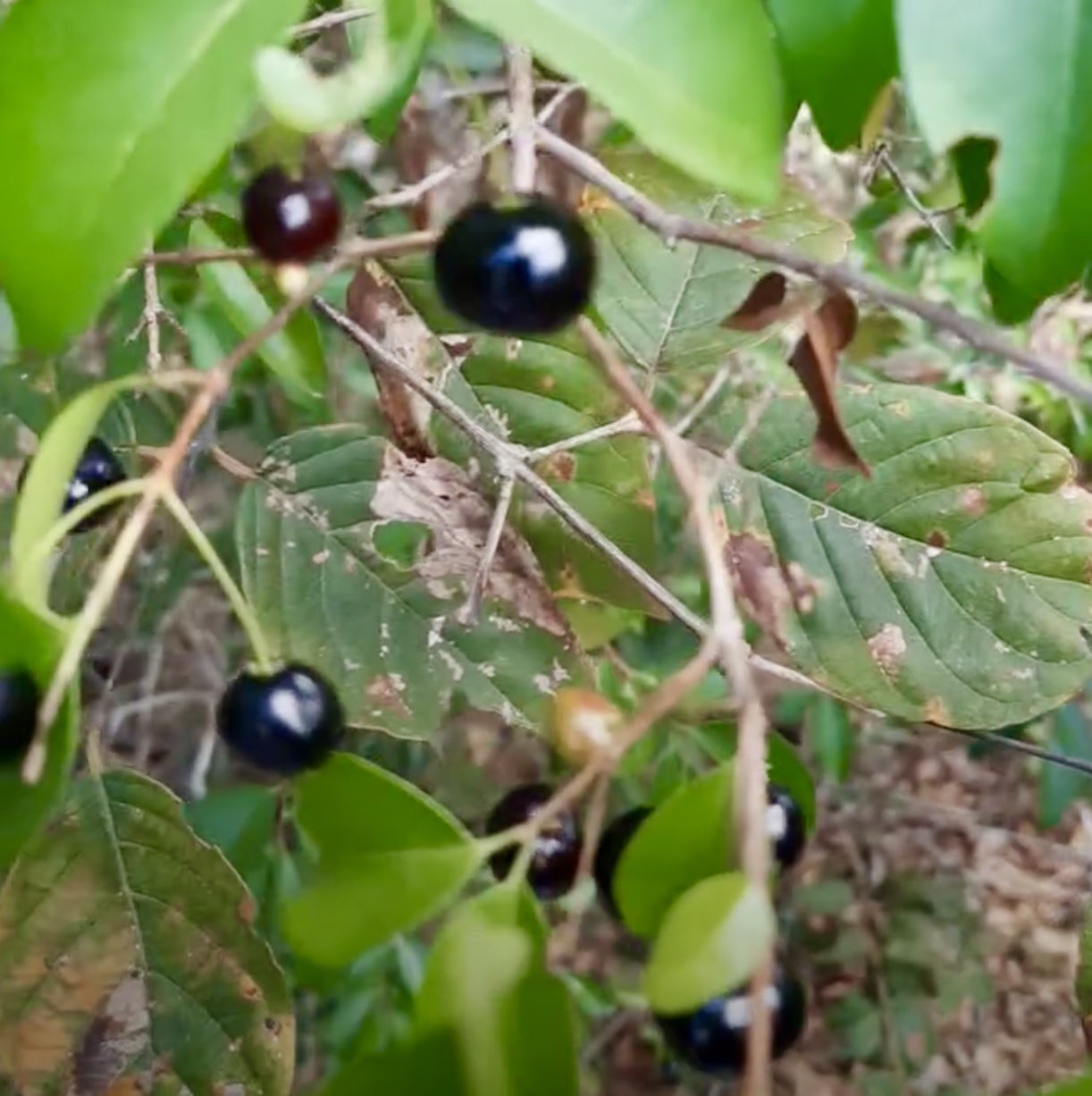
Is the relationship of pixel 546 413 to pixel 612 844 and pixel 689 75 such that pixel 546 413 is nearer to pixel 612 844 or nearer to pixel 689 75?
pixel 612 844

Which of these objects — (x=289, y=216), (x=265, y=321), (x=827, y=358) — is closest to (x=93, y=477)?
(x=265, y=321)

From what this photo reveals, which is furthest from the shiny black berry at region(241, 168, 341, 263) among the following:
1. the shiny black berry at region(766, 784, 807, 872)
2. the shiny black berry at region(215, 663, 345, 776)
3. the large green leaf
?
the shiny black berry at region(766, 784, 807, 872)

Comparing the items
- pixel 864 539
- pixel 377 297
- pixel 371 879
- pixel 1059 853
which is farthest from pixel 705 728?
pixel 1059 853

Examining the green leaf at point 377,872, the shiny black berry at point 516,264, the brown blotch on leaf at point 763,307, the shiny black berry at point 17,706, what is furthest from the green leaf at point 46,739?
the brown blotch on leaf at point 763,307

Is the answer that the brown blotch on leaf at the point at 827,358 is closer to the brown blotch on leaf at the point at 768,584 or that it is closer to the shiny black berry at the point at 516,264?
the shiny black berry at the point at 516,264

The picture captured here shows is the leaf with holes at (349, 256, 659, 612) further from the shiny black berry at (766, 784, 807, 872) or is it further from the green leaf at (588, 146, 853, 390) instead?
the shiny black berry at (766, 784, 807, 872)

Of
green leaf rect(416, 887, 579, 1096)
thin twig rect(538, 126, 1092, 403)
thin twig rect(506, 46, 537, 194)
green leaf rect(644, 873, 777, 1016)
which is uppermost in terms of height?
thin twig rect(506, 46, 537, 194)
